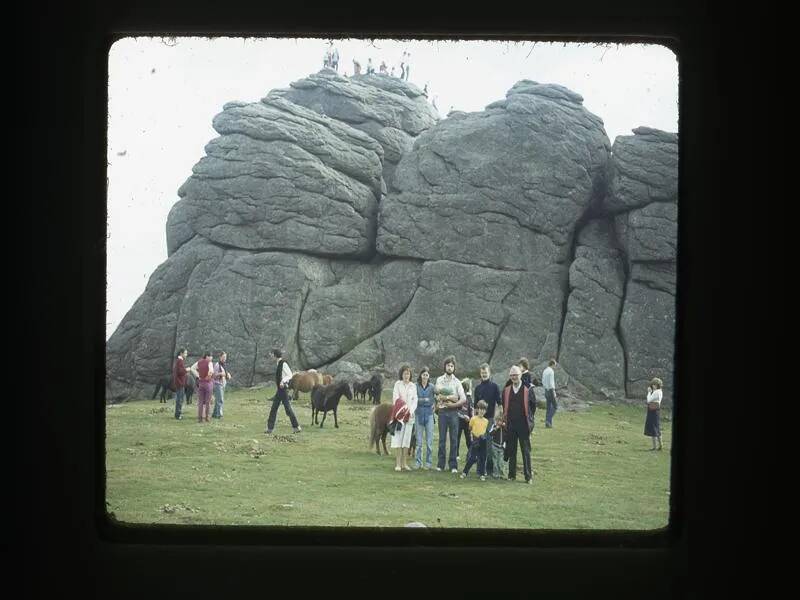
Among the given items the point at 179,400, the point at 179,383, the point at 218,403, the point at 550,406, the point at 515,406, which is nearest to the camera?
the point at 515,406

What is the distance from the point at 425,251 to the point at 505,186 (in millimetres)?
2273

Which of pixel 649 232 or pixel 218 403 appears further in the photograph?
pixel 649 232

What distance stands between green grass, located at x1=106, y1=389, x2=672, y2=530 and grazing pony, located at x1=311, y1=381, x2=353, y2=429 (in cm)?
20

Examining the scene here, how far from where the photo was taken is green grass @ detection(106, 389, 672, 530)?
11195 millimetres

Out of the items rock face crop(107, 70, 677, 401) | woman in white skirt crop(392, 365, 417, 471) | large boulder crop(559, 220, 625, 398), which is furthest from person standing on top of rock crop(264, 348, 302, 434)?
large boulder crop(559, 220, 625, 398)

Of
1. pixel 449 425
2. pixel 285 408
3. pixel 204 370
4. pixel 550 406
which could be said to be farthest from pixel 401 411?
pixel 550 406

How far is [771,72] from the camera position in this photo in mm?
3721

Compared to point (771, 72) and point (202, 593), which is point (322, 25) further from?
point (202, 593)

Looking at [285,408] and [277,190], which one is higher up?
[277,190]

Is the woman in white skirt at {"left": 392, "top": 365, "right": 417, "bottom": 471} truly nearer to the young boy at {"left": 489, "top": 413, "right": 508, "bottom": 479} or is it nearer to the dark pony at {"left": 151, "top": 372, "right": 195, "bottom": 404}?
the young boy at {"left": 489, "top": 413, "right": 508, "bottom": 479}

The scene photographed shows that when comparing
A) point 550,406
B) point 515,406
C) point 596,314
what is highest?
point 596,314

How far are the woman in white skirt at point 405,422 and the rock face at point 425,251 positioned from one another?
5.76 metres

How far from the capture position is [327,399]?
1471 centimetres

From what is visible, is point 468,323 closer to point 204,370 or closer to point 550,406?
point 550,406
